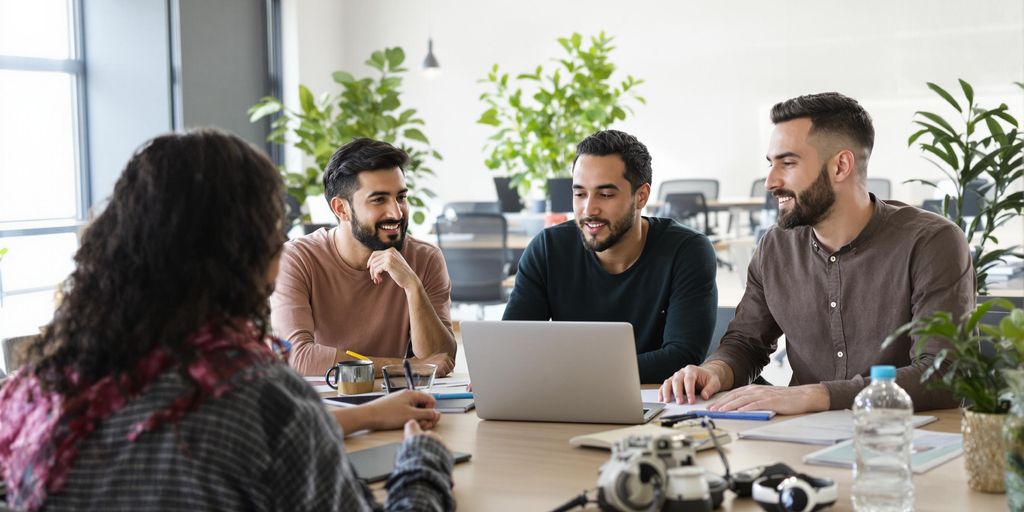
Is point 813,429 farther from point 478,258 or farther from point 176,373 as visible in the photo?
point 478,258

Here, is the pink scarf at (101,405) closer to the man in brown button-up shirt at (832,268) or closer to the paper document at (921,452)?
the paper document at (921,452)

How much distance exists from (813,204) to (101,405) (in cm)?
176

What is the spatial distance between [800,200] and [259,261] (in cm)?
159

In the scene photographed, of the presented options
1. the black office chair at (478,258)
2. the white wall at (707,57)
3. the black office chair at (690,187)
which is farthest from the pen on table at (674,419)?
the black office chair at (690,187)

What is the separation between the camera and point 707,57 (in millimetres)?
9969

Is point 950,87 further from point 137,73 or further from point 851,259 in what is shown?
point 851,259

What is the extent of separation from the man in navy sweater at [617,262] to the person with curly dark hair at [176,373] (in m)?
1.66

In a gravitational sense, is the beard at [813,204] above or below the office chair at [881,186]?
above

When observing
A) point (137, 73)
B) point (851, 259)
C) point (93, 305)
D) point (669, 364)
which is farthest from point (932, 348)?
point (137, 73)

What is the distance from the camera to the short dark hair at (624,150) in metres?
2.83

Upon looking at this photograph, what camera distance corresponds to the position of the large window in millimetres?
6410

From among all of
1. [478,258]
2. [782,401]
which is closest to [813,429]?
[782,401]

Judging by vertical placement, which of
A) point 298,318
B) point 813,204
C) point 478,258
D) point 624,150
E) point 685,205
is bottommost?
point 478,258

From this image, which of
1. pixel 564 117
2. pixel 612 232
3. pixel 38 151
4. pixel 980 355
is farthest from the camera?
pixel 564 117
